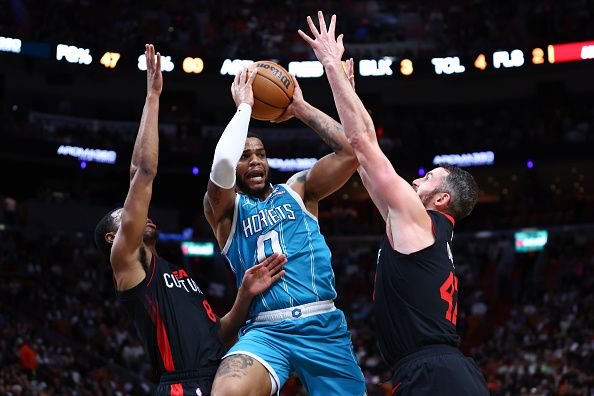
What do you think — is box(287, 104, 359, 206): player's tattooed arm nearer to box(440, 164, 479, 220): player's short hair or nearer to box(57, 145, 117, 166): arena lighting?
box(440, 164, 479, 220): player's short hair

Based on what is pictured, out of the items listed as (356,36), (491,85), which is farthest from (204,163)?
(491,85)

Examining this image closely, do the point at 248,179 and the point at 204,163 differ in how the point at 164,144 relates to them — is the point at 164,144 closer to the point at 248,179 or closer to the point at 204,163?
the point at 204,163

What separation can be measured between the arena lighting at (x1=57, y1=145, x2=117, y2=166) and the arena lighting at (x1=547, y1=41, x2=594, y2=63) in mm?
11837

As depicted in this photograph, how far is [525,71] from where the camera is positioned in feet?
82.9

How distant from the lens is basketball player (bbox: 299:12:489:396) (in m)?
4.06

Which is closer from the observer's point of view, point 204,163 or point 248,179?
point 248,179

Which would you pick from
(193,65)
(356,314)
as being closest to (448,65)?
(193,65)

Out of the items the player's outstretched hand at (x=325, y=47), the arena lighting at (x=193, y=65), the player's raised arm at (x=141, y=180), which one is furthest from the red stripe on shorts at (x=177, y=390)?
the arena lighting at (x=193, y=65)

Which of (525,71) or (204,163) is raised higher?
(525,71)

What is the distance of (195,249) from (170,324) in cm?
1867

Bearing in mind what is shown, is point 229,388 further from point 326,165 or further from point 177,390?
point 326,165

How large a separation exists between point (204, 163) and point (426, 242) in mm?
20556

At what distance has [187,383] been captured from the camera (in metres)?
4.82

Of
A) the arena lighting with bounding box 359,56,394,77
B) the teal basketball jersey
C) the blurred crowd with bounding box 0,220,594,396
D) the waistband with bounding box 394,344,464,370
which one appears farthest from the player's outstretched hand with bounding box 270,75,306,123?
the arena lighting with bounding box 359,56,394,77
